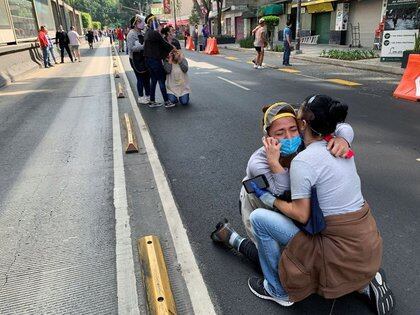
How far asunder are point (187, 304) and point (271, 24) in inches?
988

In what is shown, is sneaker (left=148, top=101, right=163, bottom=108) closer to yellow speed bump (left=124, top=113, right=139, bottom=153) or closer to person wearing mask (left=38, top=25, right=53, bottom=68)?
yellow speed bump (left=124, top=113, right=139, bottom=153)

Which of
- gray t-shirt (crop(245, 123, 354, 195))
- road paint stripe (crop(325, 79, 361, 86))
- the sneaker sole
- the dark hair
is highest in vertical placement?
the dark hair

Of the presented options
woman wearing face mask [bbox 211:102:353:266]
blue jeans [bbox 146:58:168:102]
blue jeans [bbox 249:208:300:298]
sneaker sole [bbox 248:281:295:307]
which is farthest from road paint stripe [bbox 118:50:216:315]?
blue jeans [bbox 146:58:168:102]

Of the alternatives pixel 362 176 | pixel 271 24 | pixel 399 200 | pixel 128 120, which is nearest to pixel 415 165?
pixel 362 176

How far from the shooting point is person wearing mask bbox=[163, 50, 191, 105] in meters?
8.69

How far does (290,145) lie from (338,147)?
1.12 feet

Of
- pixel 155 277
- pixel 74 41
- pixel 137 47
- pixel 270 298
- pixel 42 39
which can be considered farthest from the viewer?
pixel 74 41

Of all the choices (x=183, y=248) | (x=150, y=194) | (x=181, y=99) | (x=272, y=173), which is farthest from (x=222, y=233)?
(x=181, y=99)

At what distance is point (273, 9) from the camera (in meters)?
35.6

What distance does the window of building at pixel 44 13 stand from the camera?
2894 cm

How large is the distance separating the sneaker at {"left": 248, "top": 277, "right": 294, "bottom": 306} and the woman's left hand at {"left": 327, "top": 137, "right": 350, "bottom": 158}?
1073 mm

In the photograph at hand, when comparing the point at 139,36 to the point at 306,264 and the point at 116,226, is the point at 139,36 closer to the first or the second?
the point at 116,226

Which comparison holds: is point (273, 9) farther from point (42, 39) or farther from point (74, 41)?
point (42, 39)

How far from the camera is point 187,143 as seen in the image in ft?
20.6
